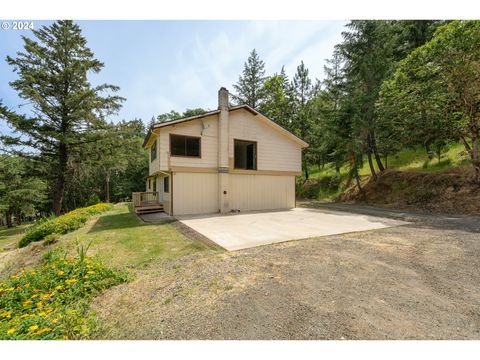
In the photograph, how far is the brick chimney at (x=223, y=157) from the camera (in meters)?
12.4

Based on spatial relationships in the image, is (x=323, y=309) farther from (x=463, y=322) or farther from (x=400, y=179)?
(x=400, y=179)

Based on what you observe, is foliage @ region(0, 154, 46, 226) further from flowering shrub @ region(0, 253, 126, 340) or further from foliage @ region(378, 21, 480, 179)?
foliage @ region(378, 21, 480, 179)

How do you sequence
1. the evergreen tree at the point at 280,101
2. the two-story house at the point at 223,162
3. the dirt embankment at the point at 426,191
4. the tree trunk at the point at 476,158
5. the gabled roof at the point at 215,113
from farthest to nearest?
the evergreen tree at the point at 280,101 < the two-story house at the point at 223,162 < the tree trunk at the point at 476,158 < the dirt embankment at the point at 426,191 < the gabled roof at the point at 215,113

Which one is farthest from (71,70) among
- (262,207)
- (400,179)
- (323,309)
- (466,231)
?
(400,179)

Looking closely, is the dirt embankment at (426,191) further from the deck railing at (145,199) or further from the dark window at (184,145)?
the deck railing at (145,199)

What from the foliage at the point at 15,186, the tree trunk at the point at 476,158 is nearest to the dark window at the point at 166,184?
the foliage at the point at 15,186

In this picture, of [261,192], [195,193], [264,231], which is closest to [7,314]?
[264,231]

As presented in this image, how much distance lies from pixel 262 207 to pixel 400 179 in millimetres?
10299

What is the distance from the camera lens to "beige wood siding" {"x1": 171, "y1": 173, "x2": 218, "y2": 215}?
11.5 m

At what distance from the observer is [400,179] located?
1545 centimetres

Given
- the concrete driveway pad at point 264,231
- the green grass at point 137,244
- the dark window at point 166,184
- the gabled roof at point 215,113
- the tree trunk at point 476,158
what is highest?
the gabled roof at point 215,113

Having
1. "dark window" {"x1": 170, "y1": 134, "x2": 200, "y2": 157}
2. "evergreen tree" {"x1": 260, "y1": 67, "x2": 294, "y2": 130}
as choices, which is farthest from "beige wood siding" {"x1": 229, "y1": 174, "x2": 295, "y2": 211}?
"evergreen tree" {"x1": 260, "y1": 67, "x2": 294, "y2": 130}

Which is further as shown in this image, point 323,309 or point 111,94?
point 111,94

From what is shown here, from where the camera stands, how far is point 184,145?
11906 millimetres
